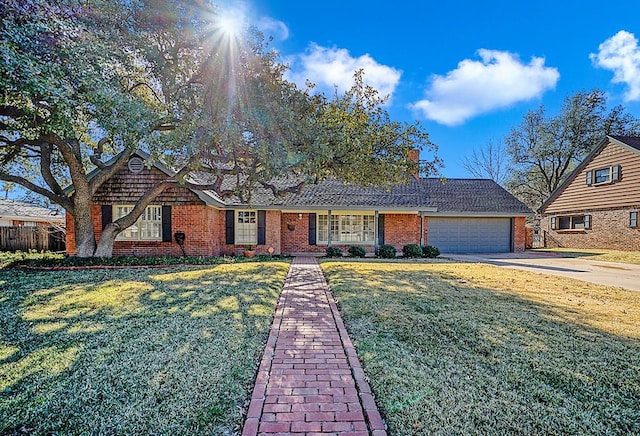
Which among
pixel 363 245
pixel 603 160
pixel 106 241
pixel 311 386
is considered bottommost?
pixel 311 386

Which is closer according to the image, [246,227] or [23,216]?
[246,227]

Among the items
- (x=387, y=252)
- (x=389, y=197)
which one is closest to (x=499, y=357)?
(x=387, y=252)

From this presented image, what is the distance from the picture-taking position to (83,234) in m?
11.1

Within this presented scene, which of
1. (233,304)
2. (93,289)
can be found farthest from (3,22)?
(233,304)

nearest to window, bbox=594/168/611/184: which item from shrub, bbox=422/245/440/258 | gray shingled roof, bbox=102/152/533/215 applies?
gray shingled roof, bbox=102/152/533/215

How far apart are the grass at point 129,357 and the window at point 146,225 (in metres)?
6.00

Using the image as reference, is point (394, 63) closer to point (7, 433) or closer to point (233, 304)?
point (233, 304)

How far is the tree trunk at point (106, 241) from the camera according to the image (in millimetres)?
11266

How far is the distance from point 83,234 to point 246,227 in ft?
19.4

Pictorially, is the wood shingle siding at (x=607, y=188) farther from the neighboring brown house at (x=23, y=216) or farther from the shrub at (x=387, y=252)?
the neighboring brown house at (x=23, y=216)

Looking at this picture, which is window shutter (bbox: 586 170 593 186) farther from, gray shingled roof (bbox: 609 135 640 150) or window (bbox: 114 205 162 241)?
window (bbox: 114 205 162 241)

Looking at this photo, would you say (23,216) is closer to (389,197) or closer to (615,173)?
(389,197)

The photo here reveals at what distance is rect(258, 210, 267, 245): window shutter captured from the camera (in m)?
14.5

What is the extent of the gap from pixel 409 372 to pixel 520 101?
30151 mm
